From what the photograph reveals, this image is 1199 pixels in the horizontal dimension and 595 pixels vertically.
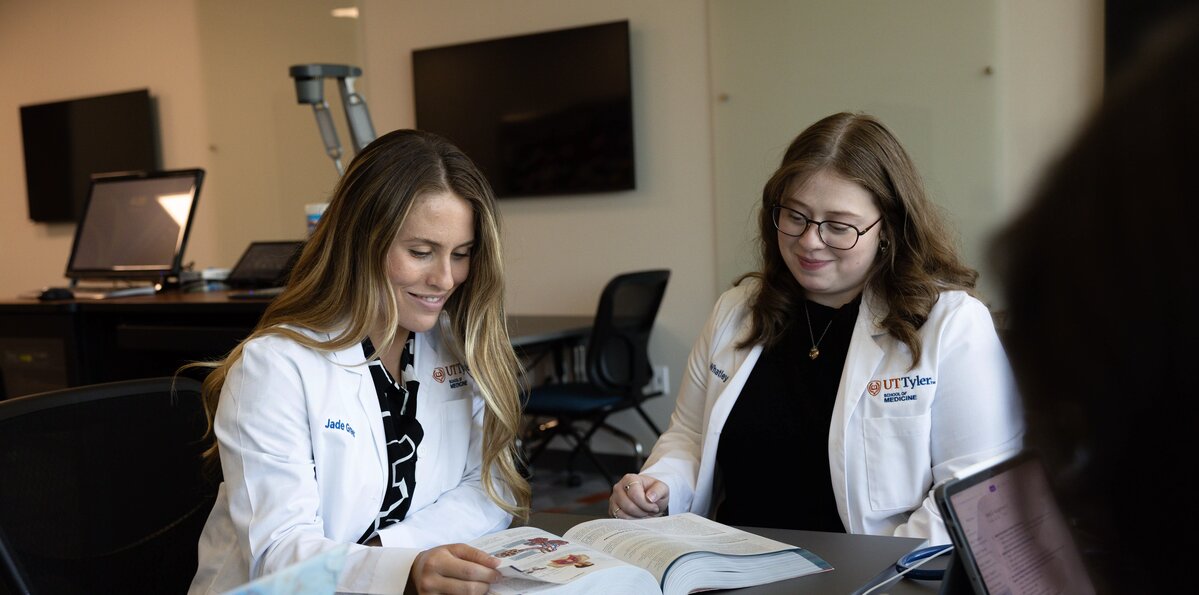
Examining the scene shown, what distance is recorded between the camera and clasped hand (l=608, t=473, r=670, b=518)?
158cm

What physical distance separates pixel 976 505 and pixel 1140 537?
18.7 inches

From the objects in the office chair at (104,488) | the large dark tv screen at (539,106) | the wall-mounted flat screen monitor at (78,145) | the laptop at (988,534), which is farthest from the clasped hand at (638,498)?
the wall-mounted flat screen monitor at (78,145)

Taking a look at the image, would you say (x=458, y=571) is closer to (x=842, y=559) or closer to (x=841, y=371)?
(x=842, y=559)

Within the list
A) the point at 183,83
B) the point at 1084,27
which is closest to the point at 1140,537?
the point at 1084,27

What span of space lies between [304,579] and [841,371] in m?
1.22

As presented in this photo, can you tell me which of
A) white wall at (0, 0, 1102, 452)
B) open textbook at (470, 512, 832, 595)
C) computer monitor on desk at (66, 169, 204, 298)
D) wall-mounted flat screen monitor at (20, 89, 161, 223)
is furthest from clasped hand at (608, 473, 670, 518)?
wall-mounted flat screen monitor at (20, 89, 161, 223)

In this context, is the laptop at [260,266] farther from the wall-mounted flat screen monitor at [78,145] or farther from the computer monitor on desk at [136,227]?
the wall-mounted flat screen monitor at [78,145]

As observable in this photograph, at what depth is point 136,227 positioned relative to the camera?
384 centimetres

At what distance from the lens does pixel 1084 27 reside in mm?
3486

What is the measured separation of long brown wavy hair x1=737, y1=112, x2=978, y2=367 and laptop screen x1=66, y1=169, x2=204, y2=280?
2648mm

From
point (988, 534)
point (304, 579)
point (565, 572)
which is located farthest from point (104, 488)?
point (988, 534)

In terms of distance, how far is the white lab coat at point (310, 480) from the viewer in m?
1.25

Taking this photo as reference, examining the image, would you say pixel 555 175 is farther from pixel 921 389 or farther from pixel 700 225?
pixel 921 389

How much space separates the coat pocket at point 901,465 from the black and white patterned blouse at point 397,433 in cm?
71
